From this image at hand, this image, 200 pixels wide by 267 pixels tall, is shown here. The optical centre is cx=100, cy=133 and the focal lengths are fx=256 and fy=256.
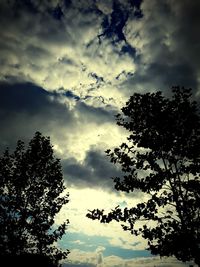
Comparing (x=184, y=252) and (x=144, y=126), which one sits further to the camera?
(x=144, y=126)

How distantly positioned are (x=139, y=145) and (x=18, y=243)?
1403cm

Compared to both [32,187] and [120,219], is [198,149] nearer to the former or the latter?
[120,219]

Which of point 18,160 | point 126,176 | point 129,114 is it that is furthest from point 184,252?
point 18,160

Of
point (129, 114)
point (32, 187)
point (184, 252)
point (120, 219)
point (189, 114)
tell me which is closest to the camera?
point (184, 252)

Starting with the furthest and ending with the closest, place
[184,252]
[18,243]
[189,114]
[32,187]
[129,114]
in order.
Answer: [32,187] → [18,243] → [129,114] → [189,114] → [184,252]

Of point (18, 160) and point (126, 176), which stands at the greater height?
point (18, 160)

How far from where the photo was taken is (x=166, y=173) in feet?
50.9

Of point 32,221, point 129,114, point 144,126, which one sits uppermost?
point 129,114

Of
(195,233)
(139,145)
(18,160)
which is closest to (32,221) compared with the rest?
(18,160)

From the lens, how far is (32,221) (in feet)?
75.2

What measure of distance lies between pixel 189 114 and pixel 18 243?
17.6 metres

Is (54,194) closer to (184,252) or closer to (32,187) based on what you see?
(32,187)

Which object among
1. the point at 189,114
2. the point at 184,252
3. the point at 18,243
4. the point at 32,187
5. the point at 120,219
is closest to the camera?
the point at 184,252

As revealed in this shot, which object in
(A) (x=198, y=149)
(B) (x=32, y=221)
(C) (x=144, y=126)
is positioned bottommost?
(B) (x=32, y=221)
